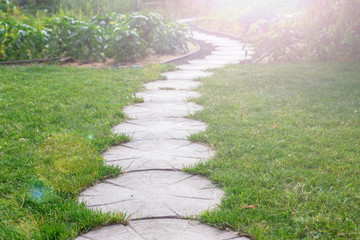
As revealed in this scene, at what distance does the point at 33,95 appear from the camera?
388cm

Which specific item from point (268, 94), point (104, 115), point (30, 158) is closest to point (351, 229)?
point (30, 158)

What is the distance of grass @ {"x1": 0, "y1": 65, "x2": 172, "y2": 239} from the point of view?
1.75 metres

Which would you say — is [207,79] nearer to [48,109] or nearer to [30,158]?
[48,109]

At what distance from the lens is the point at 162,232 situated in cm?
169

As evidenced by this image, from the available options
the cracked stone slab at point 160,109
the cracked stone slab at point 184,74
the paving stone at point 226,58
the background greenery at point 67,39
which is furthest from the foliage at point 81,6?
the cracked stone slab at point 160,109

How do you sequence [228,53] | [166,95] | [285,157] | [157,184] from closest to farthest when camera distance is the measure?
[157,184], [285,157], [166,95], [228,53]

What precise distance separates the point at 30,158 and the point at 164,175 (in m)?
0.97

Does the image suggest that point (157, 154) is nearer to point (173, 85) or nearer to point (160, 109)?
point (160, 109)

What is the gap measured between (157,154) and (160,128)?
→ 1.93 ft

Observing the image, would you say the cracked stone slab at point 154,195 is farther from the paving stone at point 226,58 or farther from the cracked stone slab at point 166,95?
the paving stone at point 226,58

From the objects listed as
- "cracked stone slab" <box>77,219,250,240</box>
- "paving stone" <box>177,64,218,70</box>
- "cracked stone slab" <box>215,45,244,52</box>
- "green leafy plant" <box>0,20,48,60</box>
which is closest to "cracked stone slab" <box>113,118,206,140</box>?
"cracked stone slab" <box>77,219,250,240</box>

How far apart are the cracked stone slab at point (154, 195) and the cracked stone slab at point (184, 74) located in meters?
3.34

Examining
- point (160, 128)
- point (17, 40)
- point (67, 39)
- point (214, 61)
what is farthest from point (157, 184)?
point (214, 61)

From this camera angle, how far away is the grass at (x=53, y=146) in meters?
1.75
